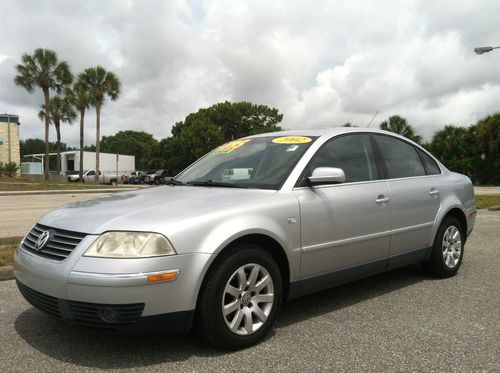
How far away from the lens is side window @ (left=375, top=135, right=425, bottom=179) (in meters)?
4.61

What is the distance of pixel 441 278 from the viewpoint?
5.12 meters

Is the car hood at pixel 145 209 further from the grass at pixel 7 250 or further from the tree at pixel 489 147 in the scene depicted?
the tree at pixel 489 147

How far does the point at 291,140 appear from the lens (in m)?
4.20

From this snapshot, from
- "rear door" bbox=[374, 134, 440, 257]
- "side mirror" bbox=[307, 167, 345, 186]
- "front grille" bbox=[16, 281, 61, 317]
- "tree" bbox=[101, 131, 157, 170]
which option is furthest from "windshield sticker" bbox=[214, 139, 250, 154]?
"tree" bbox=[101, 131, 157, 170]

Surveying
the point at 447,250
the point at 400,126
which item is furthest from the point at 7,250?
the point at 400,126

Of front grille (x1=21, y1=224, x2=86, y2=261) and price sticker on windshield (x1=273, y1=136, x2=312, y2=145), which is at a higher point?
price sticker on windshield (x1=273, y1=136, x2=312, y2=145)

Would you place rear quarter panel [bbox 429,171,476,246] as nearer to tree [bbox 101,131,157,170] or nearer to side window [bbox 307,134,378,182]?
side window [bbox 307,134,378,182]

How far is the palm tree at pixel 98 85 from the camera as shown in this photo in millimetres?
40531

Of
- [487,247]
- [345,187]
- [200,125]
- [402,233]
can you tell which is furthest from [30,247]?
[200,125]

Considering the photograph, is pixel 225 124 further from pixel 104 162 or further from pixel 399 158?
pixel 399 158

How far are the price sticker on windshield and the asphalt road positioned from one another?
1.46 metres

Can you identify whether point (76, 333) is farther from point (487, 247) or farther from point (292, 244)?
point (487, 247)

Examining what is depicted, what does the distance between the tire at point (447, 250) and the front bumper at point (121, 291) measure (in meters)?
3.05

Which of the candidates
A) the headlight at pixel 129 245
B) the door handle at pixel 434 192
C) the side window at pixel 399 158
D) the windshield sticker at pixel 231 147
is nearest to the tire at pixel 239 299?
the headlight at pixel 129 245
